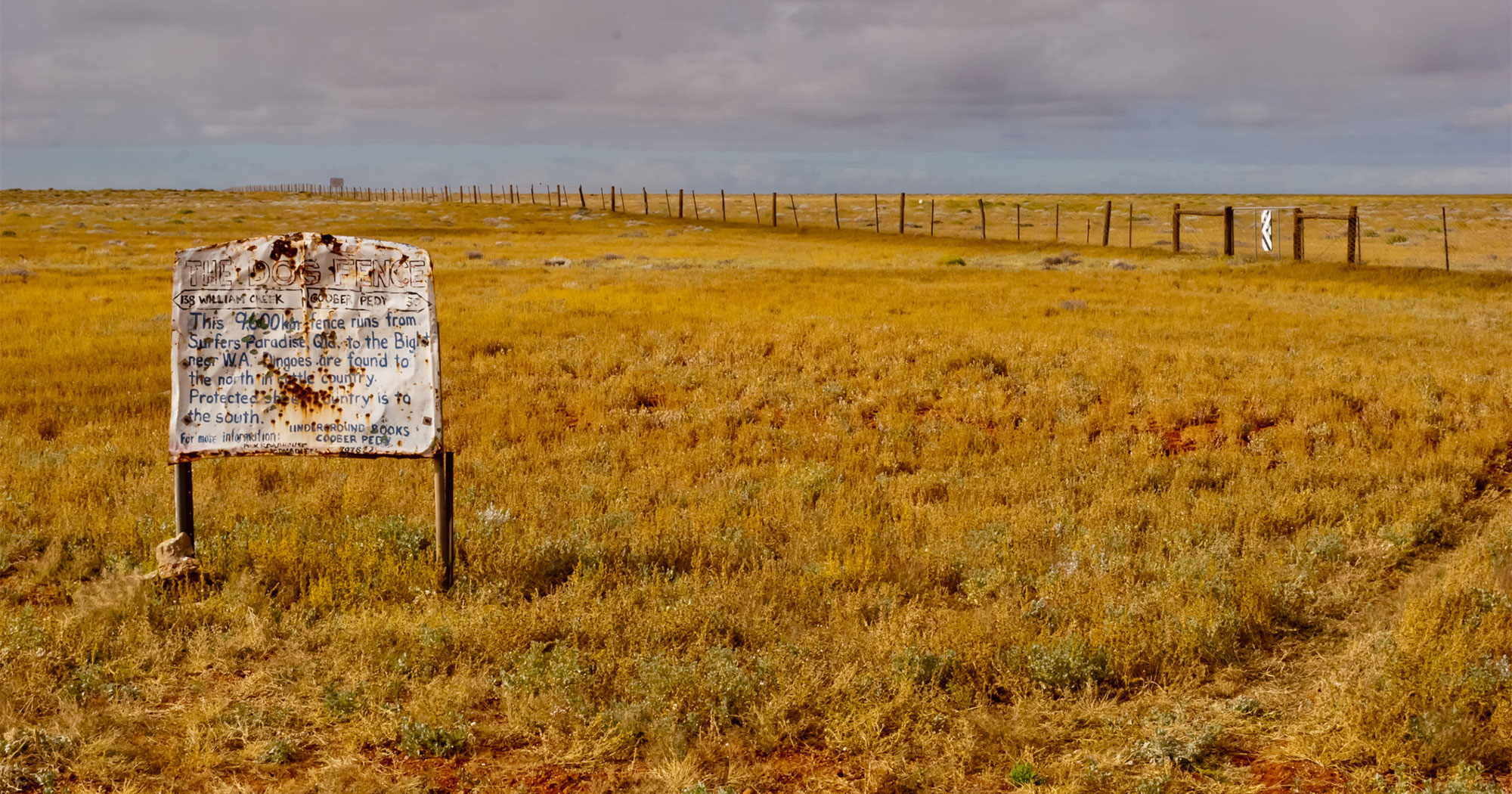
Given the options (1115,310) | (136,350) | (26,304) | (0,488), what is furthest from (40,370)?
(1115,310)

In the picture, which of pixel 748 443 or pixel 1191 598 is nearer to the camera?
pixel 1191 598

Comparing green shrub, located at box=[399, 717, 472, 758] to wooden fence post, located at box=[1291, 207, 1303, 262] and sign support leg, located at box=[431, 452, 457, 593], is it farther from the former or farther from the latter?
wooden fence post, located at box=[1291, 207, 1303, 262]

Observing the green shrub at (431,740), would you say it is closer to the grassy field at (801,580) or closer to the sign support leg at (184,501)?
the grassy field at (801,580)

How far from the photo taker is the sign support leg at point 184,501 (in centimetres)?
604

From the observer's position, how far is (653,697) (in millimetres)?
4582

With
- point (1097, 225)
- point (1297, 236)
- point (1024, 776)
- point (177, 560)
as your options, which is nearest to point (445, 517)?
point (177, 560)

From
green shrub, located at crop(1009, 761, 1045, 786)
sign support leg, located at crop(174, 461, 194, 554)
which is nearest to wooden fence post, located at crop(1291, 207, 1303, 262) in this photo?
green shrub, located at crop(1009, 761, 1045, 786)

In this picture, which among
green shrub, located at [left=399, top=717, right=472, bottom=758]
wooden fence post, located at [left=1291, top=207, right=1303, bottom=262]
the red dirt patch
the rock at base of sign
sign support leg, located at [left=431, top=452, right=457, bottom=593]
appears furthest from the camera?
wooden fence post, located at [left=1291, top=207, right=1303, bottom=262]

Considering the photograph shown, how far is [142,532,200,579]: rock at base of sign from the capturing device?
5859mm

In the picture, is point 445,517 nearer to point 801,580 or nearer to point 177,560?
point 177,560

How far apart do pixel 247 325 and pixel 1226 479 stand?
748 cm

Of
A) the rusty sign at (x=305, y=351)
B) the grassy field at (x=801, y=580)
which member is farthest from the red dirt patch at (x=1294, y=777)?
the rusty sign at (x=305, y=351)

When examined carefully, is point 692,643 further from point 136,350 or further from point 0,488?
point 136,350

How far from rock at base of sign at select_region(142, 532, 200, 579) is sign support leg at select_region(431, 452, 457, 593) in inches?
54.4
